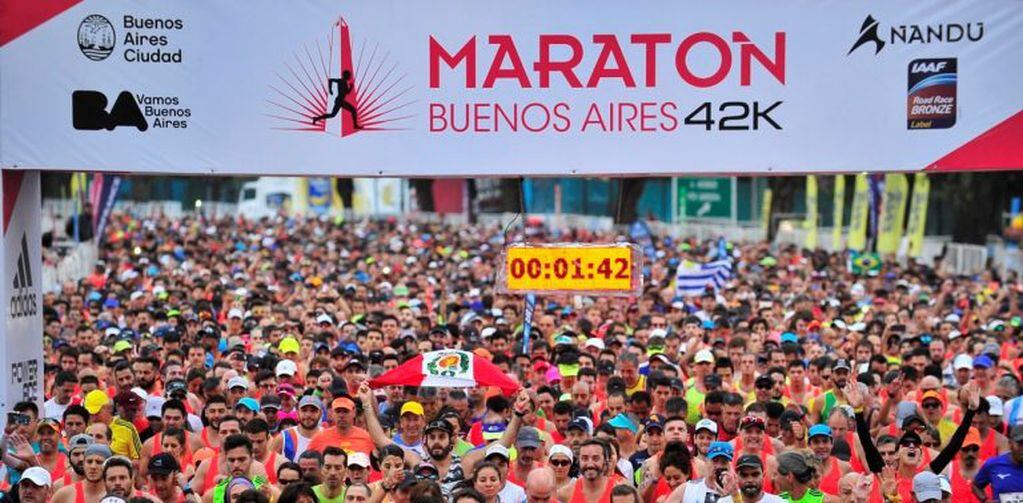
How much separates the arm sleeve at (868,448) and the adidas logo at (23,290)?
5.78 metres

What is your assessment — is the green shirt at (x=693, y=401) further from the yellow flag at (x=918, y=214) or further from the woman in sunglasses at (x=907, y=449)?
the yellow flag at (x=918, y=214)

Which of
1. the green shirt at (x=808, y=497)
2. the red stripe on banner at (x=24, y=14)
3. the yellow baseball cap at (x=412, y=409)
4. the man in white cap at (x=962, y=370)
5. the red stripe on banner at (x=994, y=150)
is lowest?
the green shirt at (x=808, y=497)

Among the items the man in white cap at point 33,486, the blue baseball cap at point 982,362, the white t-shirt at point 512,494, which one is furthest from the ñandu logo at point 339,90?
the blue baseball cap at point 982,362

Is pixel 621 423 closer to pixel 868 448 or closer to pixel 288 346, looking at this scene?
pixel 868 448

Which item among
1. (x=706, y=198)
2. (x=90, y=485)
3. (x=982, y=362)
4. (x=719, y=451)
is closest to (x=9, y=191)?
(x=90, y=485)

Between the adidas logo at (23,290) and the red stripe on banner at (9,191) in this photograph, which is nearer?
the red stripe on banner at (9,191)

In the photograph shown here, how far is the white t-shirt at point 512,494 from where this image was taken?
1187cm

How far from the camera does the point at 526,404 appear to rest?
43.3 ft

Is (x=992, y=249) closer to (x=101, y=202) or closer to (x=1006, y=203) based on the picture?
(x=1006, y=203)

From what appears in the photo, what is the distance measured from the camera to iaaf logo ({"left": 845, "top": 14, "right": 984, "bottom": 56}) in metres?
13.7

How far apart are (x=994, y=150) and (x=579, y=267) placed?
9.74 feet

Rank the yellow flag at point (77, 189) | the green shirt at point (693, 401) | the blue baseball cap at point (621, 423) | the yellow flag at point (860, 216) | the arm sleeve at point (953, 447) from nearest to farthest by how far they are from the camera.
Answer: the arm sleeve at point (953, 447), the blue baseball cap at point (621, 423), the green shirt at point (693, 401), the yellow flag at point (77, 189), the yellow flag at point (860, 216)

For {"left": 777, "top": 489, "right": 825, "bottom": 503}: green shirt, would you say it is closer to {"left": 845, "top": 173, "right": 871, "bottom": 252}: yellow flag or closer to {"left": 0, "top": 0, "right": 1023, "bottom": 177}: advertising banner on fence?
{"left": 0, "top": 0, "right": 1023, "bottom": 177}: advertising banner on fence

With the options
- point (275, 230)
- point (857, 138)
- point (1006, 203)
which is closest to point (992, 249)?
point (1006, 203)
